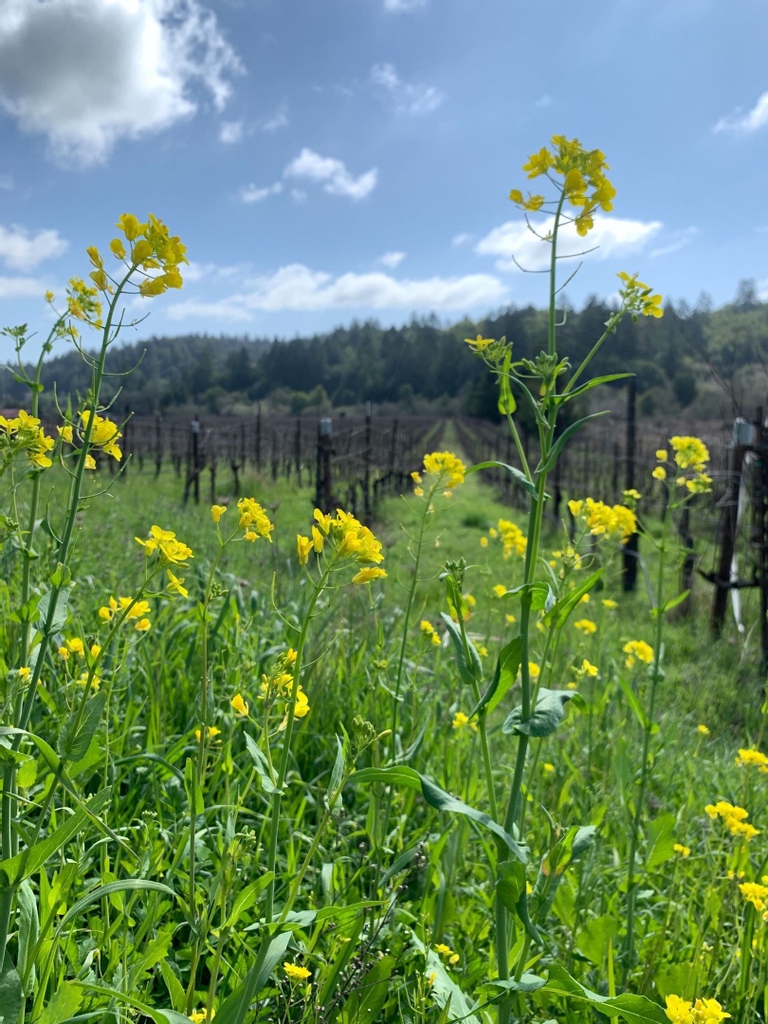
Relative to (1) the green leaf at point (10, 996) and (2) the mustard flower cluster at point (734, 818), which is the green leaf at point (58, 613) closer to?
(1) the green leaf at point (10, 996)

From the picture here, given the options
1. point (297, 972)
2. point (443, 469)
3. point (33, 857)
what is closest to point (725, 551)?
point (443, 469)

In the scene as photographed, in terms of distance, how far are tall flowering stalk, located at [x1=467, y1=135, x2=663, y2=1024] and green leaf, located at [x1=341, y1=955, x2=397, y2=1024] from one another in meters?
0.23

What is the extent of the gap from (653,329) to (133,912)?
47.4 m

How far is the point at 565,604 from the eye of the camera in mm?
1178

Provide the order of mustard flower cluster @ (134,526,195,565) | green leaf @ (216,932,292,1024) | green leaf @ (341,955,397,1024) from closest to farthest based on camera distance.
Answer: green leaf @ (216,932,292,1024), mustard flower cluster @ (134,526,195,565), green leaf @ (341,955,397,1024)

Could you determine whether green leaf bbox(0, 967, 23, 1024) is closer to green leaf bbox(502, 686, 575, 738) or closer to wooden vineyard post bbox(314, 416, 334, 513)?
green leaf bbox(502, 686, 575, 738)

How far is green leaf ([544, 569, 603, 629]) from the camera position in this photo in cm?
115

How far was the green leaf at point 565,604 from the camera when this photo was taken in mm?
1146

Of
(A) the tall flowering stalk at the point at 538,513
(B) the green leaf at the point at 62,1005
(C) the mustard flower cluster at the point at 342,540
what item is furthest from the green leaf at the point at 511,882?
(B) the green leaf at the point at 62,1005

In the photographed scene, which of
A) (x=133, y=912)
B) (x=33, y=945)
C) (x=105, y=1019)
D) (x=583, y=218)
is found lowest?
(x=133, y=912)

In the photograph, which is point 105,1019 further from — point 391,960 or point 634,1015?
point 634,1015

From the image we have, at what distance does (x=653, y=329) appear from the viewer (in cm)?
4341

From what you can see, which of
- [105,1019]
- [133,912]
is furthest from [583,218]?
[133,912]

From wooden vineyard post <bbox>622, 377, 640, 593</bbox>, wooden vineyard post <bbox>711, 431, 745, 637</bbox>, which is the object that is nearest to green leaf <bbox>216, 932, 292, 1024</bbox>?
wooden vineyard post <bbox>711, 431, 745, 637</bbox>
